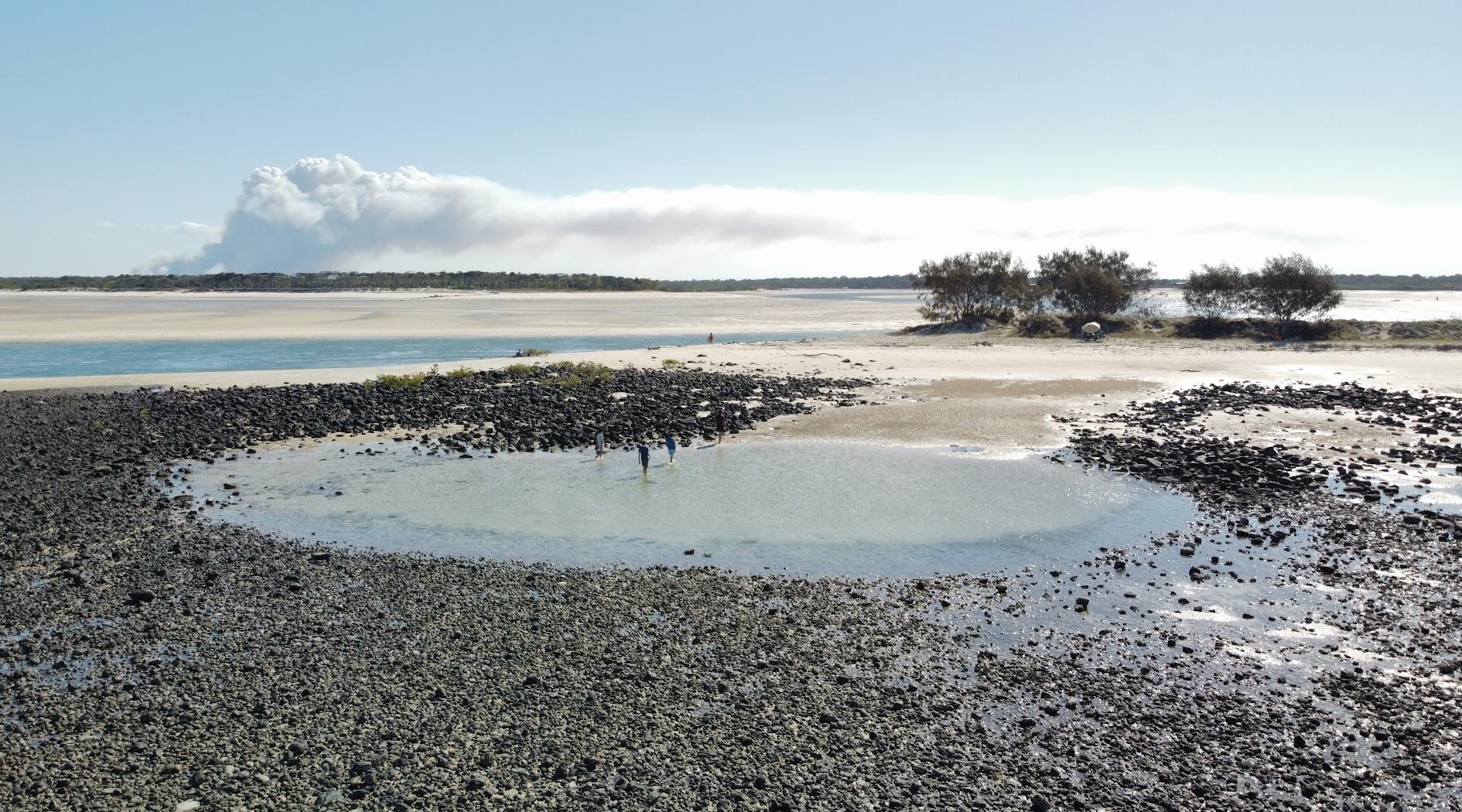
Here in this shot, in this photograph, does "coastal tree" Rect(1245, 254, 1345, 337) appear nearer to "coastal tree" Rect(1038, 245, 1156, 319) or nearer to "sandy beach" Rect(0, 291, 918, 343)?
"coastal tree" Rect(1038, 245, 1156, 319)

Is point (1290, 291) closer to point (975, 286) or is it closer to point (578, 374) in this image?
point (975, 286)

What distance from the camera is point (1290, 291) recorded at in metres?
61.4

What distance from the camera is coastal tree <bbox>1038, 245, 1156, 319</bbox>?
223 ft

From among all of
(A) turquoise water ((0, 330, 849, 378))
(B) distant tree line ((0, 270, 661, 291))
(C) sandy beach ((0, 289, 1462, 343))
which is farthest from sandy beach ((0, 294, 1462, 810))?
(B) distant tree line ((0, 270, 661, 291))

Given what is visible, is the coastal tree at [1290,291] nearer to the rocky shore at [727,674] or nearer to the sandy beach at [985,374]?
the sandy beach at [985,374]

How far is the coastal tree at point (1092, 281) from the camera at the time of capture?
2675 inches

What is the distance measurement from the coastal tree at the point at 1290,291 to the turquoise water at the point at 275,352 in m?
30.2

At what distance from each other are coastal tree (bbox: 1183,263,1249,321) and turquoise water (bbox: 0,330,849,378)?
2621 cm

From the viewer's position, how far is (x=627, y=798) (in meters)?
8.90

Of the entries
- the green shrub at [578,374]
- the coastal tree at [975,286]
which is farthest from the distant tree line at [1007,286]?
the green shrub at [578,374]

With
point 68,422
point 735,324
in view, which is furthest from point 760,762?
point 735,324

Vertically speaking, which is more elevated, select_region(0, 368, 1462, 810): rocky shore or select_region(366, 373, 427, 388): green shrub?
select_region(366, 373, 427, 388): green shrub

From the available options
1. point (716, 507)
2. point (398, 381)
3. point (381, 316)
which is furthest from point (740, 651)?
point (381, 316)

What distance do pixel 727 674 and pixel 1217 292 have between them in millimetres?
63823
